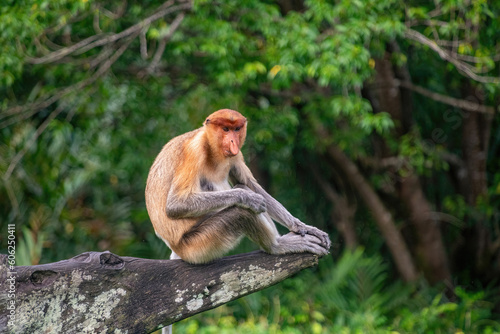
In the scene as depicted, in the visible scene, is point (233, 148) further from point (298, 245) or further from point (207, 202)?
point (298, 245)

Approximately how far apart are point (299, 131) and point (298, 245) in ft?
14.8

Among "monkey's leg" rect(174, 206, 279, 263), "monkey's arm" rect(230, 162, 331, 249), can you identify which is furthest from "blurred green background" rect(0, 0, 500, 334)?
"monkey's leg" rect(174, 206, 279, 263)

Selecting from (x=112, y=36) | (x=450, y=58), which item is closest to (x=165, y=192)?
(x=112, y=36)

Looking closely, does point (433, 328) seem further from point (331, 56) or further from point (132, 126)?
point (132, 126)

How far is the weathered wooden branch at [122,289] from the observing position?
3203 mm

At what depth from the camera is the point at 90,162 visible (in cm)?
781

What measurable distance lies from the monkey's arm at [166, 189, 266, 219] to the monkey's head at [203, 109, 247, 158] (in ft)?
0.79

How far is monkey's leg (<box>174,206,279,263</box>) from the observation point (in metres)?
3.51

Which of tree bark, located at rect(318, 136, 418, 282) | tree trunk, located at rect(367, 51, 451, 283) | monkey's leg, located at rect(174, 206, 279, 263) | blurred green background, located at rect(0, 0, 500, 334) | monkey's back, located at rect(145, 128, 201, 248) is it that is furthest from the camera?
tree bark, located at rect(318, 136, 418, 282)

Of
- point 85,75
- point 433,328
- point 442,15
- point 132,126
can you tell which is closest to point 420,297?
point 433,328

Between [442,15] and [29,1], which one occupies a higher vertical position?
[29,1]

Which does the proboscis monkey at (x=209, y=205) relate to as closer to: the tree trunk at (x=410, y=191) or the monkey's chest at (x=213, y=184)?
the monkey's chest at (x=213, y=184)

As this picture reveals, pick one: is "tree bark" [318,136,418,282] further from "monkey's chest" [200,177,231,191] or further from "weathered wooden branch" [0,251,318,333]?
"weathered wooden branch" [0,251,318,333]

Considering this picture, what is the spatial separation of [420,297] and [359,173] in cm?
164
